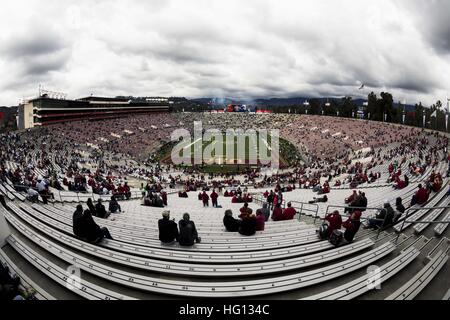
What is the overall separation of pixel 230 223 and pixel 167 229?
2.10m

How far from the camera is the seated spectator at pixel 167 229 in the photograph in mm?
6332

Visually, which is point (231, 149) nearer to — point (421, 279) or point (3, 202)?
point (3, 202)

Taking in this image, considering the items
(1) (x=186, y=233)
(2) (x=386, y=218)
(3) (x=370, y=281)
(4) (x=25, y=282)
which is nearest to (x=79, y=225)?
(4) (x=25, y=282)

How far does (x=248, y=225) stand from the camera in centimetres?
751

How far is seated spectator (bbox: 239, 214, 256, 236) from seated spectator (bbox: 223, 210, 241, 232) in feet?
0.84

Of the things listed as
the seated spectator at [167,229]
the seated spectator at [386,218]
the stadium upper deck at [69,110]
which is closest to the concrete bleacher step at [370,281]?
the seated spectator at [386,218]

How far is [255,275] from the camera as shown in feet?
17.1

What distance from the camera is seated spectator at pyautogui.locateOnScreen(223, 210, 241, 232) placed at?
7660 millimetres

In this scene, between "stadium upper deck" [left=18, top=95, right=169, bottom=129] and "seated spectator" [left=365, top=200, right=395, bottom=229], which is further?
"stadium upper deck" [left=18, top=95, right=169, bottom=129]
